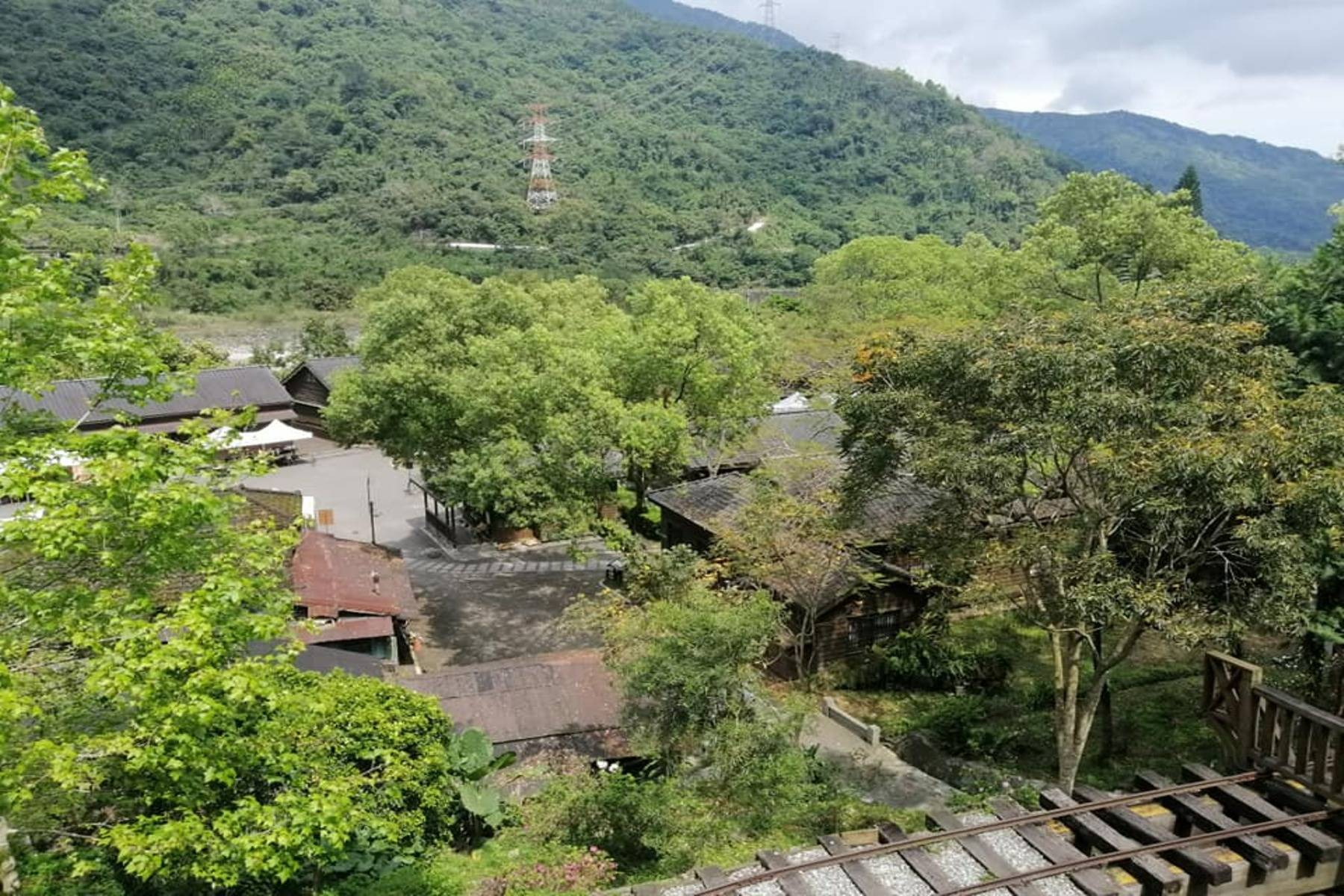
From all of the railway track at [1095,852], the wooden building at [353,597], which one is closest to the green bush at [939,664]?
the wooden building at [353,597]

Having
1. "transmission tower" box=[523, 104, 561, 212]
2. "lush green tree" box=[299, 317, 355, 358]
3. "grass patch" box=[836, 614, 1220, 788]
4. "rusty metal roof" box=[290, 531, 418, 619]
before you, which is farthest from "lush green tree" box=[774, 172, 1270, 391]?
"transmission tower" box=[523, 104, 561, 212]

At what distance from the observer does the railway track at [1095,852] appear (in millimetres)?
6082

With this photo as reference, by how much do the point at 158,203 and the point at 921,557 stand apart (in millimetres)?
93871

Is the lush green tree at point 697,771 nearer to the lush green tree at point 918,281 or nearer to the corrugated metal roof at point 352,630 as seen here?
the corrugated metal roof at point 352,630

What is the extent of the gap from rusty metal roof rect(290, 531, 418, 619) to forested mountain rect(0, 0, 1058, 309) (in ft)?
177

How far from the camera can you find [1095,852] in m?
6.78

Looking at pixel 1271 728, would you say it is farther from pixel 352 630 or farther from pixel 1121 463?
pixel 352 630

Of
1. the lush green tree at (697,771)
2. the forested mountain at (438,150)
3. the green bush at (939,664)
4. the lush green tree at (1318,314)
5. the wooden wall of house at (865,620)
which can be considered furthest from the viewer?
the forested mountain at (438,150)

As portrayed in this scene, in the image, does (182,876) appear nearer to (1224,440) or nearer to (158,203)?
(1224,440)

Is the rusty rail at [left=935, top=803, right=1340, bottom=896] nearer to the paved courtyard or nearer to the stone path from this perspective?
the paved courtyard

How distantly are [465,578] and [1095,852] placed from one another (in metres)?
20.8

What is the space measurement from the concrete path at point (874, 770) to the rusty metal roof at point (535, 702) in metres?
3.68

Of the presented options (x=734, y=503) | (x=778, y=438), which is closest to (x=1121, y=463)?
(x=734, y=503)

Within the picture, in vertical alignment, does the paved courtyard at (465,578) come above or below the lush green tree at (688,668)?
below
